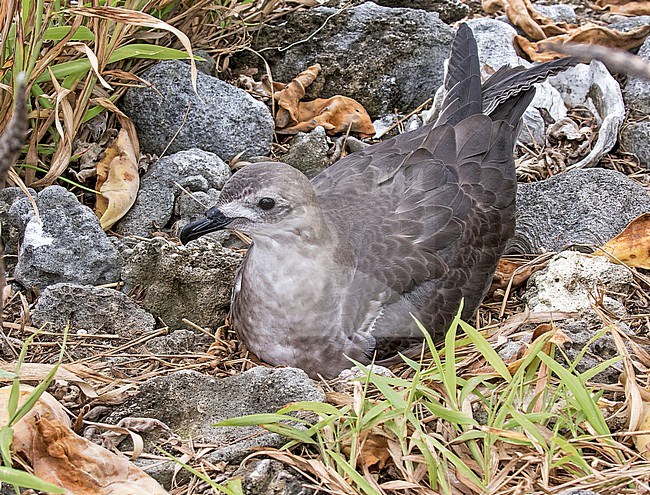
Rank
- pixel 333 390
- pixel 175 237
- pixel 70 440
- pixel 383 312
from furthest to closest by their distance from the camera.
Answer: pixel 175 237 < pixel 383 312 < pixel 333 390 < pixel 70 440

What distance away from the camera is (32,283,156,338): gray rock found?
323 cm

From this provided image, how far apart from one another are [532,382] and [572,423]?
0.67ft

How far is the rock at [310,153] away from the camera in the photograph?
14.2 feet

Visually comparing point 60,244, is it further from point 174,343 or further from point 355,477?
point 355,477

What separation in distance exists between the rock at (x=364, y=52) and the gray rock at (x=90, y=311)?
190 cm

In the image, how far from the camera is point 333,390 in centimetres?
288

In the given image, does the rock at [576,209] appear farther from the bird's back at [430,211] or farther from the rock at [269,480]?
the rock at [269,480]

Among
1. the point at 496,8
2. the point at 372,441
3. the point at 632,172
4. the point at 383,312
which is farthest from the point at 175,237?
the point at 496,8

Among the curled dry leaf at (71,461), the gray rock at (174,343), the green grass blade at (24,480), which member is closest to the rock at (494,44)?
the gray rock at (174,343)

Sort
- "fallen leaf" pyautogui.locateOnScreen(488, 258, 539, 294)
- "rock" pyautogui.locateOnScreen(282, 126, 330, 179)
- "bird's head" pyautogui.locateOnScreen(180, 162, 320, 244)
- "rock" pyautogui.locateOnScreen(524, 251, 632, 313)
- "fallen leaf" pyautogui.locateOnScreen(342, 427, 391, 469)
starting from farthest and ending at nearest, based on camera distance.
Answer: "rock" pyautogui.locateOnScreen(282, 126, 330, 179) → "fallen leaf" pyautogui.locateOnScreen(488, 258, 539, 294) → "rock" pyautogui.locateOnScreen(524, 251, 632, 313) → "bird's head" pyautogui.locateOnScreen(180, 162, 320, 244) → "fallen leaf" pyautogui.locateOnScreen(342, 427, 391, 469)

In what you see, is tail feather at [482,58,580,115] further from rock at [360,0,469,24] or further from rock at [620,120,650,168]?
rock at [360,0,469,24]

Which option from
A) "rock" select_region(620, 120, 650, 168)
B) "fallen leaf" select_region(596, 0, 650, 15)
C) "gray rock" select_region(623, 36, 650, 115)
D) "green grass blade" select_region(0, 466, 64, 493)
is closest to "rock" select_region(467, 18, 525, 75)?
A: "gray rock" select_region(623, 36, 650, 115)

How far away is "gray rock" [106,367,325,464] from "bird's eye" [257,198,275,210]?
0.61 meters

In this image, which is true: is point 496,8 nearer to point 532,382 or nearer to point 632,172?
point 632,172
